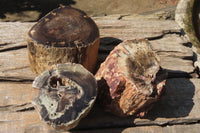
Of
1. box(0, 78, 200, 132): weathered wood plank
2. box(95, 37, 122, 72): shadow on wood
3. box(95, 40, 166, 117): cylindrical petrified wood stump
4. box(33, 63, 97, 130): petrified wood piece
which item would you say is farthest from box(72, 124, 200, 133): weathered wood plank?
box(95, 37, 122, 72): shadow on wood

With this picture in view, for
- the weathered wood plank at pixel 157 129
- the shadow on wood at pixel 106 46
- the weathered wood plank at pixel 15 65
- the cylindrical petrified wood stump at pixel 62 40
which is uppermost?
the cylindrical petrified wood stump at pixel 62 40

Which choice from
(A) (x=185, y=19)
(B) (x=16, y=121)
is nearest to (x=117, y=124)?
(B) (x=16, y=121)

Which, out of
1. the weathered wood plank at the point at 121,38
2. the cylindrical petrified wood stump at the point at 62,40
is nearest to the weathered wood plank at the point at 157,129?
the cylindrical petrified wood stump at the point at 62,40

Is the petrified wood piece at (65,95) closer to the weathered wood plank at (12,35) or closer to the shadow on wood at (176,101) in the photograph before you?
the shadow on wood at (176,101)

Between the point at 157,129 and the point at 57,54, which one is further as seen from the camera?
the point at 157,129

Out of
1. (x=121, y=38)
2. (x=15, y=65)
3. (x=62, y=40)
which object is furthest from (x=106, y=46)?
(x=15, y=65)

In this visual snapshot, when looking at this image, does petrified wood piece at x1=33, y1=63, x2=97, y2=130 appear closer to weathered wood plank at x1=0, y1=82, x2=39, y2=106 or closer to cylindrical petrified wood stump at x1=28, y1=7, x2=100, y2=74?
cylindrical petrified wood stump at x1=28, y1=7, x2=100, y2=74

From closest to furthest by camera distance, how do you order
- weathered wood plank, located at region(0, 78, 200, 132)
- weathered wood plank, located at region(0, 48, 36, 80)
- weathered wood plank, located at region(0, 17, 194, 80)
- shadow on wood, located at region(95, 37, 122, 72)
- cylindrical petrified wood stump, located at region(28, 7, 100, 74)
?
cylindrical petrified wood stump, located at region(28, 7, 100, 74)
weathered wood plank, located at region(0, 78, 200, 132)
weathered wood plank, located at region(0, 48, 36, 80)
weathered wood plank, located at region(0, 17, 194, 80)
shadow on wood, located at region(95, 37, 122, 72)

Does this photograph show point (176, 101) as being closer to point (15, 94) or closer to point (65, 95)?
point (65, 95)
